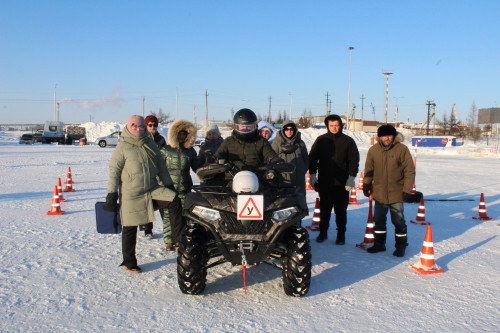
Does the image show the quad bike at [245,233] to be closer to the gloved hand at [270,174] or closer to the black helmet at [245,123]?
the gloved hand at [270,174]

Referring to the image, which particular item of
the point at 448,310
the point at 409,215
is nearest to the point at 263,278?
the point at 448,310

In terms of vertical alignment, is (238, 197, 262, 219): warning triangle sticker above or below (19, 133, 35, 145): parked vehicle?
above

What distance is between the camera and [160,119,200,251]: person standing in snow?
6.33 m

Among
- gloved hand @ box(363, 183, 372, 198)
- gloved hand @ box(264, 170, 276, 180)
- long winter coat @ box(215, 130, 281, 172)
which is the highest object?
long winter coat @ box(215, 130, 281, 172)

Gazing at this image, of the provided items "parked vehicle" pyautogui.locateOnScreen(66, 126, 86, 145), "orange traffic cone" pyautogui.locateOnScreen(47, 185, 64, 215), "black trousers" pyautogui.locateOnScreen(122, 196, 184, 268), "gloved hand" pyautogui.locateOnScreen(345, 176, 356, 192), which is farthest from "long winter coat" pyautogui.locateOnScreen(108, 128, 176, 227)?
"parked vehicle" pyautogui.locateOnScreen(66, 126, 86, 145)

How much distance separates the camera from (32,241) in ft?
22.1

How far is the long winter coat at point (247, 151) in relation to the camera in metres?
5.39

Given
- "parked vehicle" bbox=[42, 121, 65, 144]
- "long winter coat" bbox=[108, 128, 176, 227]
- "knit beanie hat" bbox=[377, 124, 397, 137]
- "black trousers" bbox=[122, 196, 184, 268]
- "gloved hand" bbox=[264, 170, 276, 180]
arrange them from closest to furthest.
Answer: "gloved hand" bbox=[264, 170, 276, 180], "long winter coat" bbox=[108, 128, 176, 227], "black trousers" bbox=[122, 196, 184, 268], "knit beanie hat" bbox=[377, 124, 397, 137], "parked vehicle" bbox=[42, 121, 65, 144]

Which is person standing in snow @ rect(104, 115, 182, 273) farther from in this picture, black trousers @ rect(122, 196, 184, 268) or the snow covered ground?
the snow covered ground

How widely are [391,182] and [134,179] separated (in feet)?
11.8

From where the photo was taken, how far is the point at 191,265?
4531 millimetres

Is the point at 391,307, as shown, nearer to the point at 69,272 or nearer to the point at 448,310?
the point at 448,310

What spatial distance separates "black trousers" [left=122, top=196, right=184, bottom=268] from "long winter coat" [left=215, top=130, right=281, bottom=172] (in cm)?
96

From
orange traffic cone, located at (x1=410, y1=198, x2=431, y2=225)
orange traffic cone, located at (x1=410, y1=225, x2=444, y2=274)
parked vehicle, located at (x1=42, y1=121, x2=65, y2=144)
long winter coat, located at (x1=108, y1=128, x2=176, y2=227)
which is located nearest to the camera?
long winter coat, located at (x1=108, y1=128, x2=176, y2=227)
